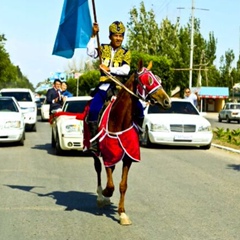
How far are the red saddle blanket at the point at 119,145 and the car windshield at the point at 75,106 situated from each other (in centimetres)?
924

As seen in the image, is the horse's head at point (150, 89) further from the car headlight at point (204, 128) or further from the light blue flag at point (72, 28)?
the car headlight at point (204, 128)

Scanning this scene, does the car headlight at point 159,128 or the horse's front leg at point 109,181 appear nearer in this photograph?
the horse's front leg at point 109,181

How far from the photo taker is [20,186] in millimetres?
10609

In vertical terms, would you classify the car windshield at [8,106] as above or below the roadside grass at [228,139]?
above

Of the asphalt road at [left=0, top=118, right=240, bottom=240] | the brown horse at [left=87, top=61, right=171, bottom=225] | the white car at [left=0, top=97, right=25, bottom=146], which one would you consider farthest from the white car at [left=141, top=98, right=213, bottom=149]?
the brown horse at [left=87, top=61, right=171, bottom=225]

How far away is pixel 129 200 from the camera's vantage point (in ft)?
30.3

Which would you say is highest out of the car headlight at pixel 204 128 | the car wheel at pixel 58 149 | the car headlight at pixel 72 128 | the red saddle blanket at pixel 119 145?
the red saddle blanket at pixel 119 145

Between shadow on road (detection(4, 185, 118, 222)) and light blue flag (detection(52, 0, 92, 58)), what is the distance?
2191mm

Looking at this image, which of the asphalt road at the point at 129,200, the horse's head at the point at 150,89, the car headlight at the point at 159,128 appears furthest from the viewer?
the car headlight at the point at 159,128

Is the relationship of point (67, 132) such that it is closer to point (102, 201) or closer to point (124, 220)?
point (102, 201)

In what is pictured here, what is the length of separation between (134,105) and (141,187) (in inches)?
121

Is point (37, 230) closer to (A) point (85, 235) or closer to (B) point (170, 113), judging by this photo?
(A) point (85, 235)

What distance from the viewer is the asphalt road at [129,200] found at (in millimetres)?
7230

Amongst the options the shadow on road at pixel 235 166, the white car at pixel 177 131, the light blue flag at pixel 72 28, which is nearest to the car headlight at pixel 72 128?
the white car at pixel 177 131
